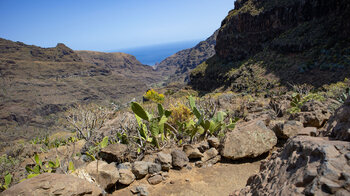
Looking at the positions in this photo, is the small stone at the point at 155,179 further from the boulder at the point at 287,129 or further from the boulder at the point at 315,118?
the boulder at the point at 315,118

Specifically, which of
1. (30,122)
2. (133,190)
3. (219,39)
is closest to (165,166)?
(133,190)

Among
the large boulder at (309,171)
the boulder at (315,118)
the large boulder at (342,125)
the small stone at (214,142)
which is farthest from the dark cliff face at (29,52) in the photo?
the large boulder at (342,125)

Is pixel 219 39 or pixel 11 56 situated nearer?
A: pixel 219 39

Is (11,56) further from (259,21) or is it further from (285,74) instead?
(285,74)

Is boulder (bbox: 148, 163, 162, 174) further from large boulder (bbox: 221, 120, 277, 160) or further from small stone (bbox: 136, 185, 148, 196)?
large boulder (bbox: 221, 120, 277, 160)

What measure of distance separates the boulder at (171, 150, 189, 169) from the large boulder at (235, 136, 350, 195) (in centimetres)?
230

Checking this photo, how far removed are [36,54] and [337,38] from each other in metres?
160

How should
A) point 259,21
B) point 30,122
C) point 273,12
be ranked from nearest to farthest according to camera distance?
1. point 273,12
2. point 259,21
3. point 30,122

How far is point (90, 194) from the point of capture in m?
3.10

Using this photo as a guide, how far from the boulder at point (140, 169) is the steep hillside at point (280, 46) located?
27.8 metres

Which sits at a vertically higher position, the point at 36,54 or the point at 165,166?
the point at 36,54

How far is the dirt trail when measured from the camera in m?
3.77

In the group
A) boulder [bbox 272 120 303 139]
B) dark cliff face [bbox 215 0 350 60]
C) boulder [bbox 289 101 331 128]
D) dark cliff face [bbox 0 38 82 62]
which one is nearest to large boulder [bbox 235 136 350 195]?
boulder [bbox 272 120 303 139]

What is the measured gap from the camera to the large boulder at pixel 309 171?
1509mm
